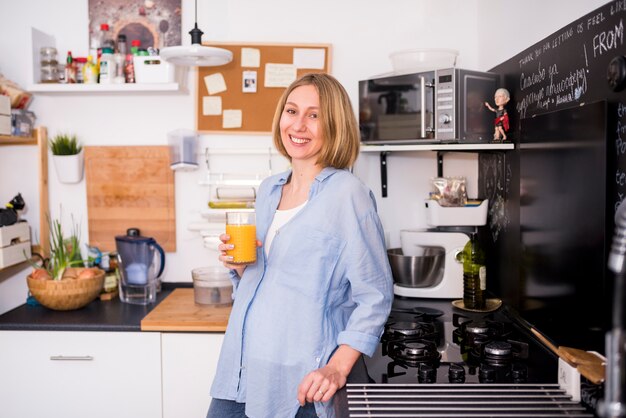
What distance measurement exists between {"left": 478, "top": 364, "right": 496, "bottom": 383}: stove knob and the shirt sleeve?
0.89 ft

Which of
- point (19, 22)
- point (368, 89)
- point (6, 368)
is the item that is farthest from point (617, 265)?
point (19, 22)

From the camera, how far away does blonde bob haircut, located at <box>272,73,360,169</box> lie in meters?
1.74

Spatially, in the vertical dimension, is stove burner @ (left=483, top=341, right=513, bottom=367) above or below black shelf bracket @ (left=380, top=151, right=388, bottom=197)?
below

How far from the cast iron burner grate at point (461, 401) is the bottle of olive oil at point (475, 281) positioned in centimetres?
96

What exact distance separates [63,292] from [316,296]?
1.37 m

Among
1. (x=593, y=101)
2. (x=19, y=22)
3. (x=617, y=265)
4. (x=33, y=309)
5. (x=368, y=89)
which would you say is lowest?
(x=33, y=309)

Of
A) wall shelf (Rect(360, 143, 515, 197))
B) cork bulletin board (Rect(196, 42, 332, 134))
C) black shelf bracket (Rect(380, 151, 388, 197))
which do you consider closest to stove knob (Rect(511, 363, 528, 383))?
wall shelf (Rect(360, 143, 515, 197))

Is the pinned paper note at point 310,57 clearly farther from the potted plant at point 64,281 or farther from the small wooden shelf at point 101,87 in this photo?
the potted plant at point 64,281

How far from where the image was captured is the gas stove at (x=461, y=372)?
1.28 metres

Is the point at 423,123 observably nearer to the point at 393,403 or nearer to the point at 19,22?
the point at 393,403

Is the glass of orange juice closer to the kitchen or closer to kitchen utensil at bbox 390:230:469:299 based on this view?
kitchen utensil at bbox 390:230:469:299

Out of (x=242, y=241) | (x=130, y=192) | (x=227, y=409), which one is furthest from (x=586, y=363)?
(x=130, y=192)

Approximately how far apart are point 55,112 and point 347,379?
6.92ft

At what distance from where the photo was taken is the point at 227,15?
114 inches
